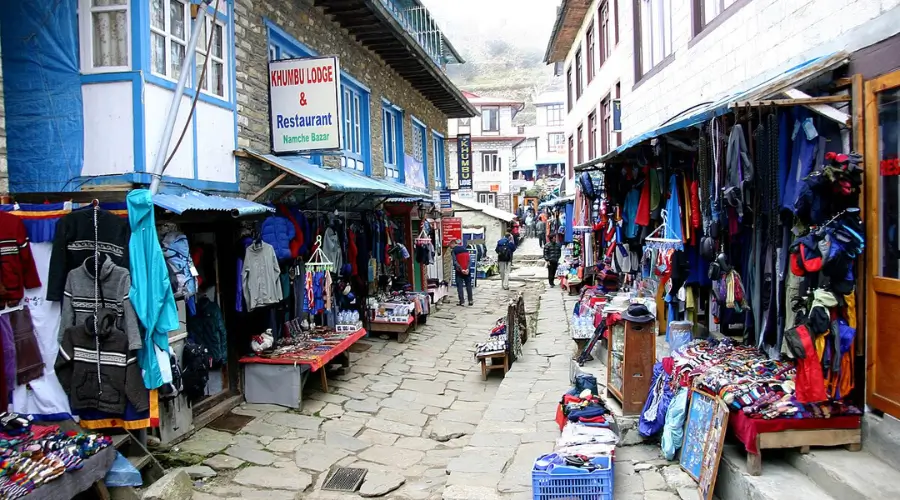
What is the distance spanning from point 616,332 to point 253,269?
4650 mm

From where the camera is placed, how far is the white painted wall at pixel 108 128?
6328 millimetres

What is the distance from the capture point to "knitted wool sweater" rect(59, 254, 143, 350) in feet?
18.6

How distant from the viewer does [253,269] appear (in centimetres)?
816

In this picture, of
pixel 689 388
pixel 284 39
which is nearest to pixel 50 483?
pixel 689 388

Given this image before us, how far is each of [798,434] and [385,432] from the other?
509 centimetres

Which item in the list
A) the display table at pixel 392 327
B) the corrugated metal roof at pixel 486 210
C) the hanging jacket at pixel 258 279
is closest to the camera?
the hanging jacket at pixel 258 279

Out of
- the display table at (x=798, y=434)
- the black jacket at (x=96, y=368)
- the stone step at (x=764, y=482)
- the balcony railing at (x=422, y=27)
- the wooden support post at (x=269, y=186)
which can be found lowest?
the stone step at (x=764, y=482)

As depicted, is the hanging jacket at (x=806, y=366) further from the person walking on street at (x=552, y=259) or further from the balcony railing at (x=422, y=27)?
the person walking on street at (x=552, y=259)

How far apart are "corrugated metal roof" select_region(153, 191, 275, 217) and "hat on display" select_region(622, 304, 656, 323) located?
4.43 metres

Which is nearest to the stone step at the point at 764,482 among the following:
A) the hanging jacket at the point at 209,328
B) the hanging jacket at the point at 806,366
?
the hanging jacket at the point at 806,366

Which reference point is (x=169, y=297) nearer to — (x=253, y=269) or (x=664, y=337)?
(x=253, y=269)

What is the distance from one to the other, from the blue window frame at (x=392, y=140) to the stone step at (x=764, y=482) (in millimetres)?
11454

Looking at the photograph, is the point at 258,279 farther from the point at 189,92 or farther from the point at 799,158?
the point at 799,158

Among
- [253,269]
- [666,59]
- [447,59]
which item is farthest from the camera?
[447,59]
